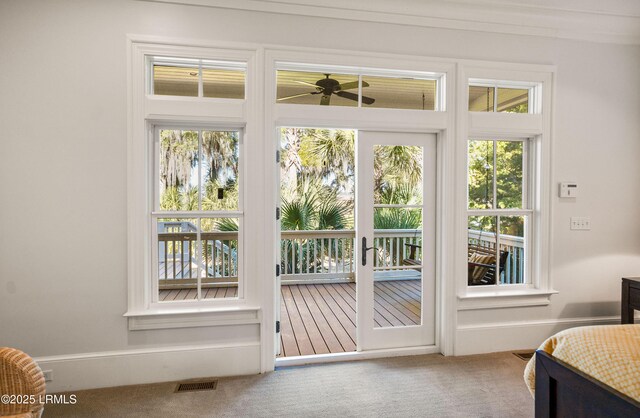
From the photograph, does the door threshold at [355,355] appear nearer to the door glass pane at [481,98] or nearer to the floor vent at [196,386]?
the floor vent at [196,386]

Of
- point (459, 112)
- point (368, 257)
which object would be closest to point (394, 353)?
point (368, 257)

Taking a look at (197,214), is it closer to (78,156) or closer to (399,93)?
(78,156)

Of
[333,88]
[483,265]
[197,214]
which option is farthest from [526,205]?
[197,214]

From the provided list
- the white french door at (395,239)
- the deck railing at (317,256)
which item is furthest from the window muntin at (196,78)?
the deck railing at (317,256)

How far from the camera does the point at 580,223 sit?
3.25m

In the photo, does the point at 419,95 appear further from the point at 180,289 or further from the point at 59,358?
the point at 59,358

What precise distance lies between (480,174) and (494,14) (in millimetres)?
1347

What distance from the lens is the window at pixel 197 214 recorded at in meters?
2.75

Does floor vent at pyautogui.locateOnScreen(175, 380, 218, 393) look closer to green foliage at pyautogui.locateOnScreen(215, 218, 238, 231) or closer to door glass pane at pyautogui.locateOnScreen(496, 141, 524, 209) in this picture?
green foliage at pyautogui.locateOnScreen(215, 218, 238, 231)

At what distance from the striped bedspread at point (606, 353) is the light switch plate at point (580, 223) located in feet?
6.16

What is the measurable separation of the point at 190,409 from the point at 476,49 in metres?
3.53

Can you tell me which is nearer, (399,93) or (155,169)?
(155,169)

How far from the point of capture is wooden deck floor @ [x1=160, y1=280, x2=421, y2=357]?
3.10 metres

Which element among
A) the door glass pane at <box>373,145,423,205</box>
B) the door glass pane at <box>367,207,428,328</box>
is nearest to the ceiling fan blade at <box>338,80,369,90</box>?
the door glass pane at <box>373,145,423,205</box>
